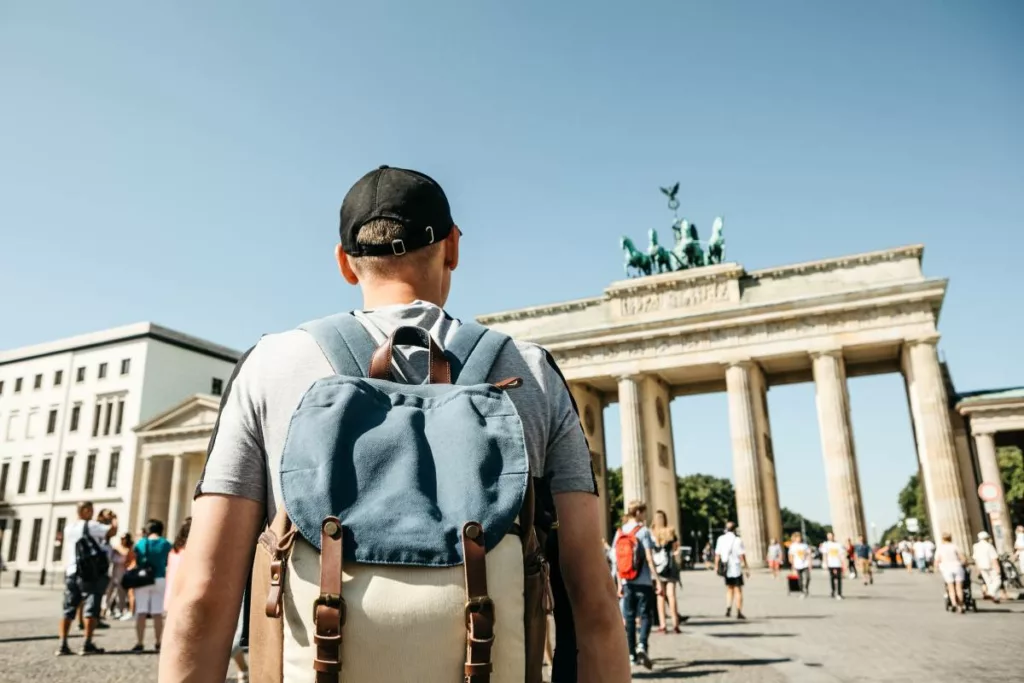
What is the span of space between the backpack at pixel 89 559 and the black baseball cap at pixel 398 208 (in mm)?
11950

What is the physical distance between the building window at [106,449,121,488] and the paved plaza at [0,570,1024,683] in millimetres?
39571

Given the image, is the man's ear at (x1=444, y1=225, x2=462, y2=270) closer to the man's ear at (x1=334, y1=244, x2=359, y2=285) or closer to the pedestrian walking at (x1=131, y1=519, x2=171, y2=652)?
the man's ear at (x1=334, y1=244, x2=359, y2=285)

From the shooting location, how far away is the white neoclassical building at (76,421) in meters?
55.6

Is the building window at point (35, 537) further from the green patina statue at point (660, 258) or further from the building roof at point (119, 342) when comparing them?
the green patina statue at point (660, 258)

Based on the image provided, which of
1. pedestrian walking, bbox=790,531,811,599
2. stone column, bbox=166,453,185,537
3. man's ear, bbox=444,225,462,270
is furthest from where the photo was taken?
stone column, bbox=166,453,185,537

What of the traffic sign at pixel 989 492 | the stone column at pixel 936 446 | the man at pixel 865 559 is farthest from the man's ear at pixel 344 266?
the stone column at pixel 936 446

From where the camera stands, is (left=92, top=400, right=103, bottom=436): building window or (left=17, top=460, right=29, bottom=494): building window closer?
(left=92, top=400, right=103, bottom=436): building window

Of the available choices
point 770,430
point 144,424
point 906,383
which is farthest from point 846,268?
point 144,424

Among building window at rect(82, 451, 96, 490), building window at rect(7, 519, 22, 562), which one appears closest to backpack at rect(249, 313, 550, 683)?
building window at rect(82, 451, 96, 490)

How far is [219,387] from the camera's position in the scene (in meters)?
63.4

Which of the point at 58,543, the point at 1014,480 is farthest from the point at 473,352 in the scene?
the point at 1014,480

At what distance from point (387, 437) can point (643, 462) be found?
41.8 meters

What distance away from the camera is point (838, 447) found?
37.6m

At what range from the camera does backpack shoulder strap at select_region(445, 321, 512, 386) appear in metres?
1.64
